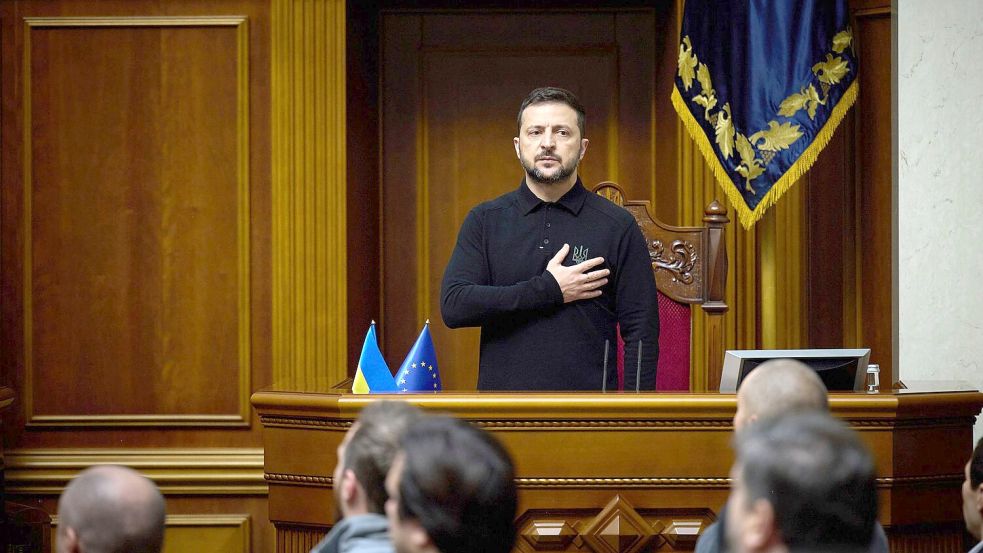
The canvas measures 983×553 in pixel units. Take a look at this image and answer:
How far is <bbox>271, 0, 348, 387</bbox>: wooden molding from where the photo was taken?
457cm

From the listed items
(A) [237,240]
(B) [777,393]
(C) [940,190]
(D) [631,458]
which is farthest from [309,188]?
(B) [777,393]

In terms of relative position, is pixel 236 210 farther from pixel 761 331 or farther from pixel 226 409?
pixel 761 331

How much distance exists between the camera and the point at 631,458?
283 centimetres

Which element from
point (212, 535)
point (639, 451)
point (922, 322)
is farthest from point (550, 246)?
point (212, 535)

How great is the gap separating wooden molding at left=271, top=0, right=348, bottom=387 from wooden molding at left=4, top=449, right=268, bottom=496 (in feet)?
1.32

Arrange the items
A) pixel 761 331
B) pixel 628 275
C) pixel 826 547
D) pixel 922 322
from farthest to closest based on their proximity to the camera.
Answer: pixel 761 331
pixel 922 322
pixel 628 275
pixel 826 547

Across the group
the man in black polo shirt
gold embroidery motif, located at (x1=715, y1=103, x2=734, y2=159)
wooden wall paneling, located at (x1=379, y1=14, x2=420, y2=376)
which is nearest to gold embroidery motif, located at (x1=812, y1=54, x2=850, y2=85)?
gold embroidery motif, located at (x1=715, y1=103, x2=734, y2=159)

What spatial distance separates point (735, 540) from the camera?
1513 mm

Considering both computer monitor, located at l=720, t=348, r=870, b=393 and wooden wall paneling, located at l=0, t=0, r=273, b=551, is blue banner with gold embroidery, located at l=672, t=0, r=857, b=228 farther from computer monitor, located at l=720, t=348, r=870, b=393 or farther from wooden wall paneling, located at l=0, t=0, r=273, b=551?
wooden wall paneling, located at l=0, t=0, r=273, b=551

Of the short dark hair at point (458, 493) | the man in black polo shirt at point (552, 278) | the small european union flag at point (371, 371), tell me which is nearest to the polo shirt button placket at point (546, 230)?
the man in black polo shirt at point (552, 278)

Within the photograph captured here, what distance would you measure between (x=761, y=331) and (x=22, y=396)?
299 cm

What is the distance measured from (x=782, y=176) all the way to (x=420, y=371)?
193 cm

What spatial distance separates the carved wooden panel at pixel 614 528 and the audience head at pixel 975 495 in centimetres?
72

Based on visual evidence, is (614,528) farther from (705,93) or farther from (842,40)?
(842,40)
